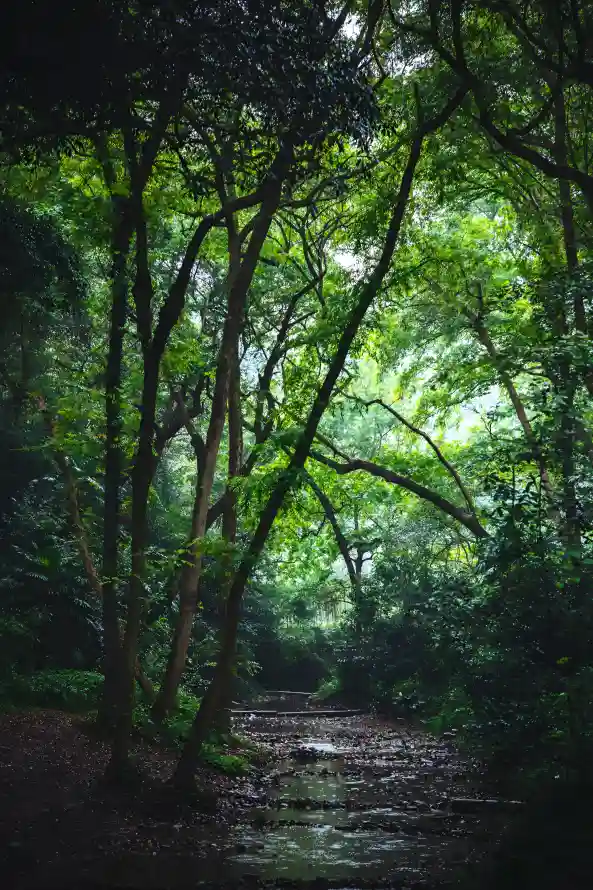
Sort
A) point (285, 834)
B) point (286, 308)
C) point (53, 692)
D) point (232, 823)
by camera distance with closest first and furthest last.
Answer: point (285, 834) < point (232, 823) < point (53, 692) < point (286, 308)

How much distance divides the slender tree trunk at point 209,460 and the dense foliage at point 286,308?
4cm

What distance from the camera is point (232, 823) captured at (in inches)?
321

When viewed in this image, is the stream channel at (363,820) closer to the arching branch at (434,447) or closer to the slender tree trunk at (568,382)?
the slender tree trunk at (568,382)

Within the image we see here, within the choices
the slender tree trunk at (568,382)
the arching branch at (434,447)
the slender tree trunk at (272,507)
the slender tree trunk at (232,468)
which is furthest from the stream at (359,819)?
the arching branch at (434,447)

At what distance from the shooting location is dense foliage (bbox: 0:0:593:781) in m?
6.54

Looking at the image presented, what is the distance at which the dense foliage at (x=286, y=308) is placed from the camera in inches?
257

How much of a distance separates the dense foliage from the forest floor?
71 cm

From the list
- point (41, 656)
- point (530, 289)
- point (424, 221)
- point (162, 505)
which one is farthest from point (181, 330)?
point (162, 505)

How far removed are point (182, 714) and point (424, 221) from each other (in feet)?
29.9

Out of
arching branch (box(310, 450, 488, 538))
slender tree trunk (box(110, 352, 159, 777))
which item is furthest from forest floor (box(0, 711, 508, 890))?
arching branch (box(310, 450, 488, 538))

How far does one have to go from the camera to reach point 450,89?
9.55 metres

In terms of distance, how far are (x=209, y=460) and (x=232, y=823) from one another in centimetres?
493

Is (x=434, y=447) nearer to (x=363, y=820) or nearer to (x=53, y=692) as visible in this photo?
(x=363, y=820)

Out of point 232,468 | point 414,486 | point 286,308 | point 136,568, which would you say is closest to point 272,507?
point 136,568
